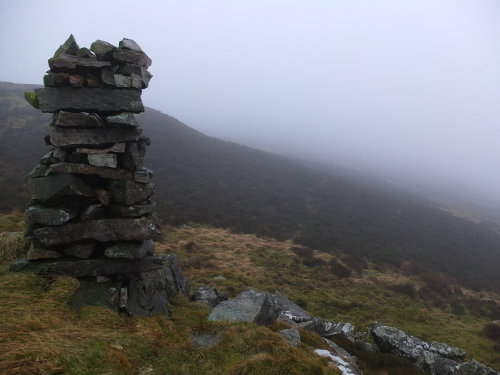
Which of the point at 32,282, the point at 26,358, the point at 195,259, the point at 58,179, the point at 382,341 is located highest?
the point at 58,179

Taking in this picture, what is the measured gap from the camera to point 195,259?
19203 mm

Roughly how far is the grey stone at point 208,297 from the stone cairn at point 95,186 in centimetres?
289

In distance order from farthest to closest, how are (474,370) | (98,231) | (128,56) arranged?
1. (474,370)
2. (128,56)
3. (98,231)

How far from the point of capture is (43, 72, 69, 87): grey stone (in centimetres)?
713

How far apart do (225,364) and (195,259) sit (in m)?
14.3

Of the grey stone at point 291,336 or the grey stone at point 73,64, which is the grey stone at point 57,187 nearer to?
the grey stone at point 73,64

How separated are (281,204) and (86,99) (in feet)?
110

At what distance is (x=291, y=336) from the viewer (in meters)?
7.43

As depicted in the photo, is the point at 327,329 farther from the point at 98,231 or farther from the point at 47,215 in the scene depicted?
the point at 47,215

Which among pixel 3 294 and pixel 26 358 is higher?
pixel 26 358

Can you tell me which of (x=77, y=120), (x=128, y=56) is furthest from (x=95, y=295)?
(x=128, y=56)

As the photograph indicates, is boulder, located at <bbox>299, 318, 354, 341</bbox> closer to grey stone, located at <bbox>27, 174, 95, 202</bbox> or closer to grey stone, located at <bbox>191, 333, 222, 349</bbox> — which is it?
grey stone, located at <bbox>191, 333, 222, 349</bbox>

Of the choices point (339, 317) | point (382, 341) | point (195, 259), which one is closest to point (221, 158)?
point (195, 259)

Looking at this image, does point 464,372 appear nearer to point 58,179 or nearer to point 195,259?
point 58,179
